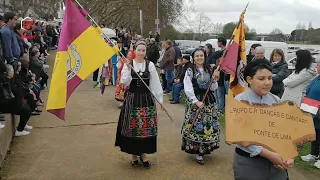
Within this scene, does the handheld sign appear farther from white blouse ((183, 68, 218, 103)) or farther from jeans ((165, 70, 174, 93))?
jeans ((165, 70, 174, 93))

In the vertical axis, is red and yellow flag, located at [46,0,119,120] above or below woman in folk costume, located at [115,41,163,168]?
above

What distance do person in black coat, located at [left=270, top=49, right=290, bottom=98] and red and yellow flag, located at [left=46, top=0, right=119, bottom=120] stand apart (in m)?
3.34

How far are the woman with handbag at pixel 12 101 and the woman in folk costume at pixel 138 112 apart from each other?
1.94 m

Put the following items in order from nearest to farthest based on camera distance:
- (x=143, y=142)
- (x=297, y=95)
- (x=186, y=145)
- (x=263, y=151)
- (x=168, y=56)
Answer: (x=263, y=151) < (x=143, y=142) < (x=186, y=145) < (x=297, y=95) < (x=168, y=56)

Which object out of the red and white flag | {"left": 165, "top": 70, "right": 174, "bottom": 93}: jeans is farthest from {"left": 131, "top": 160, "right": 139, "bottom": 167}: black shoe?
{"left": 165, "top": 70, "right": 174, "bottom": 93}: jeans

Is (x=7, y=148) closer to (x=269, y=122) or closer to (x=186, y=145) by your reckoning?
(x=186, y=145)

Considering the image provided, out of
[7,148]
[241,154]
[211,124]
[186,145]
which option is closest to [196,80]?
[211,124]

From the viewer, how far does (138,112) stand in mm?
4395

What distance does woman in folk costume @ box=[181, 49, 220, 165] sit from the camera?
4672 millimetres

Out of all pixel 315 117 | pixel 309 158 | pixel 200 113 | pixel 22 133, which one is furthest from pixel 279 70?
pixel 22 133

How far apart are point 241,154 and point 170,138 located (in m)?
3.45

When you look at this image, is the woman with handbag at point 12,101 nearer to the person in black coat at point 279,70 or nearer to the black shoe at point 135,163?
the black shoe at point 135,163

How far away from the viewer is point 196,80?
470 cm

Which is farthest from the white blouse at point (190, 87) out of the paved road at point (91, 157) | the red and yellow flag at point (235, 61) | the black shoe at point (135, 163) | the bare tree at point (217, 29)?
the bare tree at point (217, 29)
